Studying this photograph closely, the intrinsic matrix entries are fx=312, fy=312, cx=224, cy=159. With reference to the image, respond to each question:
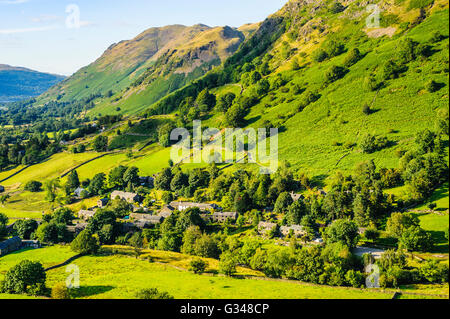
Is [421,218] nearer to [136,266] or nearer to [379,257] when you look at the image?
[379,257]

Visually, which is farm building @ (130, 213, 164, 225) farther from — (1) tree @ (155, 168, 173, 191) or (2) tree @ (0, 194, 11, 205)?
(2) tree @ (0, 194, 11, 205)

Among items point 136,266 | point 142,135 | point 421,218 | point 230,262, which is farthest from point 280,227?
point 142,135

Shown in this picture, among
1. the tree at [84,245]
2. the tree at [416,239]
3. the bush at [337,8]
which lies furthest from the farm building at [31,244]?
the bush at [337,8]

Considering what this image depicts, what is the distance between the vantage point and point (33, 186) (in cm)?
12619

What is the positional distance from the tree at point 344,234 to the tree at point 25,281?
172 ft

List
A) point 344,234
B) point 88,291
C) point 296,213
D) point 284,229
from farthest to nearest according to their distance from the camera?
point 296,213 → point 284,229 → point 344,234 → point 88,291

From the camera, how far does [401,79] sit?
107m

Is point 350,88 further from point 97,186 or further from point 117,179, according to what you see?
point 97,186

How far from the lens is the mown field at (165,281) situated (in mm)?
45719

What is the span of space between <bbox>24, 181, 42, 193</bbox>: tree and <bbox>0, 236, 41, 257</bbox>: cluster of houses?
5077 centimetres

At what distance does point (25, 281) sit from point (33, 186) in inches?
3429

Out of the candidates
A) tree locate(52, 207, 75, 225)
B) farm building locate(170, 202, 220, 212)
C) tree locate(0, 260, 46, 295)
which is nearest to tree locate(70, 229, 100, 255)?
tree locate(0, 260, 46, 295)

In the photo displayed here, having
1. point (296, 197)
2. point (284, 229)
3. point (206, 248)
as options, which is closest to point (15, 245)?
point (206, 248)
